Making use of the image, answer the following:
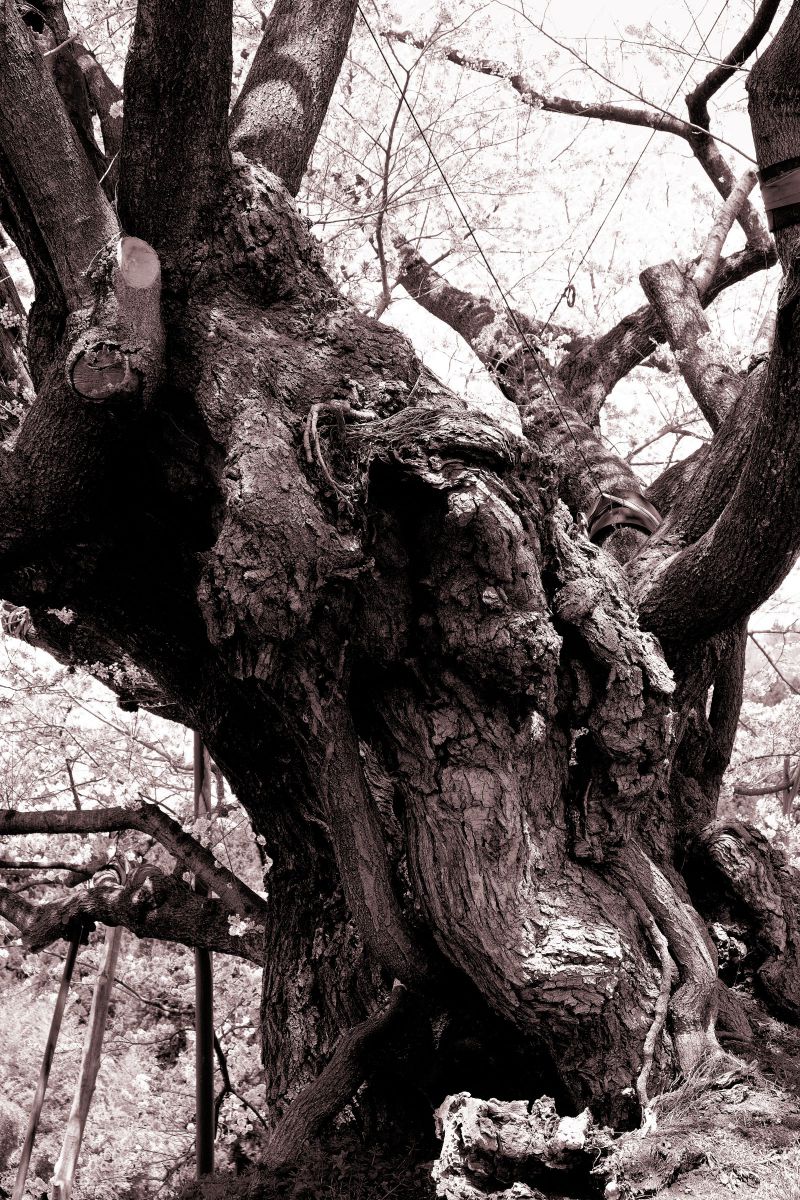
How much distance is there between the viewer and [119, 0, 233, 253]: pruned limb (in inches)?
112

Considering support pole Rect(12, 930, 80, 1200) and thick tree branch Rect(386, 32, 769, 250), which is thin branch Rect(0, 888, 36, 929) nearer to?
support pole Rect(12, 930, 80, 1200)

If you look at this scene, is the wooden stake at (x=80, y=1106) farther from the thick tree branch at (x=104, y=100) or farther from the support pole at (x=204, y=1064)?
the thick tree branch at (x=104, y=100)

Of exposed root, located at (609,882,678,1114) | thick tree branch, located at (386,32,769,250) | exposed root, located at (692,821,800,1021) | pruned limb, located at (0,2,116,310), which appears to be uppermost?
thick tree branch, located at (386,32,769,250)

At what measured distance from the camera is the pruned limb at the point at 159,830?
4406mm

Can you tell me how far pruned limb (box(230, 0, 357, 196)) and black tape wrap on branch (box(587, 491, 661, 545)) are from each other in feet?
5.99

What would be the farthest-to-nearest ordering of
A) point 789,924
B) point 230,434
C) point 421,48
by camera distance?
point 421,48 < point 789,924 < point 230,434

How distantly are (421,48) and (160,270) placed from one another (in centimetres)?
511

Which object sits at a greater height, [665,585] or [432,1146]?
[665,585]

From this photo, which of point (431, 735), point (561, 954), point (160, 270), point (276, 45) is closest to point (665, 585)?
point (431, 735)

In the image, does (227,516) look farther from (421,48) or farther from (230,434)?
(421,48)

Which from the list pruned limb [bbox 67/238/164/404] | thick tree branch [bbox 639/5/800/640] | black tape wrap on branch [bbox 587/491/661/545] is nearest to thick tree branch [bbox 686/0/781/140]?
thick tree branch [bbox 639/5/800/640]

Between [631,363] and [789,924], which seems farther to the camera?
[631,363]

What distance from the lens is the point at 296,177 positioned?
372 cm

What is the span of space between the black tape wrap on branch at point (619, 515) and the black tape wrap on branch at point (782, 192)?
171cm
